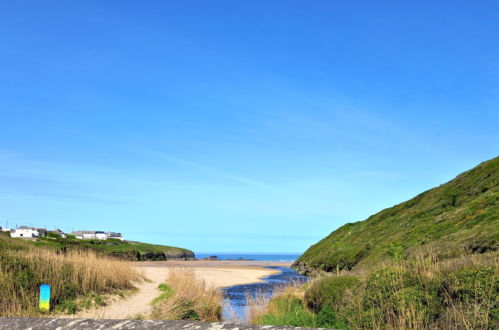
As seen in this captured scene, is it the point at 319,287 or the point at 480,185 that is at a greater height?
the point at 480,185

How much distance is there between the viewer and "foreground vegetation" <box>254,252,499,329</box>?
31.3ft

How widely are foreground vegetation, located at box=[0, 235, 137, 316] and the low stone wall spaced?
12.4 metres

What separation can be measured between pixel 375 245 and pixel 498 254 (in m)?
33.9

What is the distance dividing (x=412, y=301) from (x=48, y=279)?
1579 cm

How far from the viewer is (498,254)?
1545 cm

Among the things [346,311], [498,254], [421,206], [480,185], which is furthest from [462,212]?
[346,311]

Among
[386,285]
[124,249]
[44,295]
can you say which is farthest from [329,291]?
[124,249]

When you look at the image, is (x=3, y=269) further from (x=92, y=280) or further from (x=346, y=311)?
(x=346, y=311)

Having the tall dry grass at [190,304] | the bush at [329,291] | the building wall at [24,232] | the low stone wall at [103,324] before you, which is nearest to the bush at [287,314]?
the bush at [329,291]

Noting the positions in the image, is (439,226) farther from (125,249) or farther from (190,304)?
(125,249)

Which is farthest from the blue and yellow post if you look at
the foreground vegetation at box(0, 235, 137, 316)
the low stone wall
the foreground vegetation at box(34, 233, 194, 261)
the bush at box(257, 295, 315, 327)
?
the foreground vegetation at box(34, 233, 194, 261)

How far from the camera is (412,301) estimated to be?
35.4 feet

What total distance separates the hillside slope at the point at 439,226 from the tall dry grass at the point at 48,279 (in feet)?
42.1

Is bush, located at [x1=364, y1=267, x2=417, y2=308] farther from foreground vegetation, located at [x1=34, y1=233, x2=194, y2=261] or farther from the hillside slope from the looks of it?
foreground vegetation, located at [x1=34, y1=233, x2=194, y2=261]
